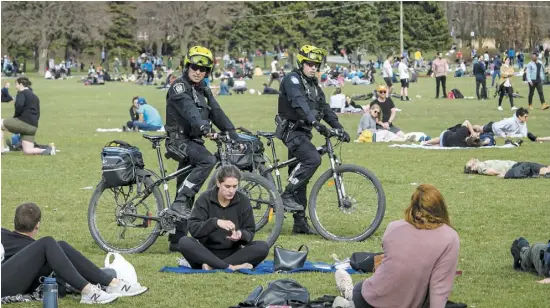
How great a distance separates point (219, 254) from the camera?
9.81m

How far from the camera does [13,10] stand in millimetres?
90812

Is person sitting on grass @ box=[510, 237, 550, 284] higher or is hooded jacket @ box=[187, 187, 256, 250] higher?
hooded jacket @ box=[187, 187, 256, 250]

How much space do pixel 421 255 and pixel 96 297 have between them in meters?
2.61

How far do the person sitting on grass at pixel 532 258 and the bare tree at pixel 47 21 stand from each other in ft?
273

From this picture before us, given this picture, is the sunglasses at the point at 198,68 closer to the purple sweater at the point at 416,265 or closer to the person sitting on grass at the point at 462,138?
the purple sweater at the point at 416,265

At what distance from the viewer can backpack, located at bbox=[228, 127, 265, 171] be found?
11953mm

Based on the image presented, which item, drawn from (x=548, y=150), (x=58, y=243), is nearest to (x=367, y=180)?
(x=58, y=243)

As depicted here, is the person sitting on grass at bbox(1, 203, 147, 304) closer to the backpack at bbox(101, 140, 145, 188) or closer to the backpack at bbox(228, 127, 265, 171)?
the backpack at bbox(101, 140, 145, 188)

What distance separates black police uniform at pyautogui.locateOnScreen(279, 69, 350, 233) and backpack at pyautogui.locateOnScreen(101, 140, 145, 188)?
179 centimetres

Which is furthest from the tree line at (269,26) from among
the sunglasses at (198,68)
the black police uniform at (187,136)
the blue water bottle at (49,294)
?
the blue water bottle at (49,294)

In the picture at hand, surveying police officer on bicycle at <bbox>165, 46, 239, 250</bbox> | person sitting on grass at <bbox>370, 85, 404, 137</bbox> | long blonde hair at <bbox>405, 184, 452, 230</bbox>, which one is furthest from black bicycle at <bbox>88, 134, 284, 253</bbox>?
person sitting on grass at <bbox>370, 85, 404, 137</bbox>

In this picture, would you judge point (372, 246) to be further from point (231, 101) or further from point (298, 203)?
point (231, 101)

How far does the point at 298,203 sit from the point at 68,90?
47.1 m

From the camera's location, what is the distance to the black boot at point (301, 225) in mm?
12086
